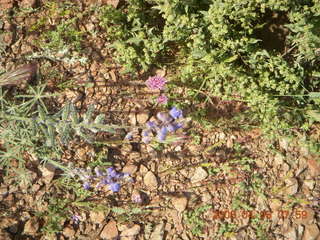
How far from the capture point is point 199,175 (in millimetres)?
3785

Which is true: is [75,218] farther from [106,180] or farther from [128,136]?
[128,136]

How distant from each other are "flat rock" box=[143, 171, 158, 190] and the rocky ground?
1 cm

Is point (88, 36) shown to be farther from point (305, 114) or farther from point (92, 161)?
point (305, 114)

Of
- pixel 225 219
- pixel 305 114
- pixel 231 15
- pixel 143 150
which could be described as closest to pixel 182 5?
pixel 231 15

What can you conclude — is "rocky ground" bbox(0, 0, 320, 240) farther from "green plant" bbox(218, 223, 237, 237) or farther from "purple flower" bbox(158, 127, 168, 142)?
"purple flower" bbox(158, 127, 168, 142)

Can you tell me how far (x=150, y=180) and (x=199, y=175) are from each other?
21.8 inches

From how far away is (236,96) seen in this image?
384 centimetres

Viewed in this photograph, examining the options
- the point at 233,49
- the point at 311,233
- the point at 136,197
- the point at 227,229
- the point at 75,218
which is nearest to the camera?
the point at 233,49

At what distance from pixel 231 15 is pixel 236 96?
99 cm

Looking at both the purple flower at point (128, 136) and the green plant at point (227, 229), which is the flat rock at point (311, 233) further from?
the purple flower at point (128, 136)

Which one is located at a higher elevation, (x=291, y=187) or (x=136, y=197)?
(x=136, y=197)

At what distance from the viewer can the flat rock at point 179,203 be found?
12.2 feet
